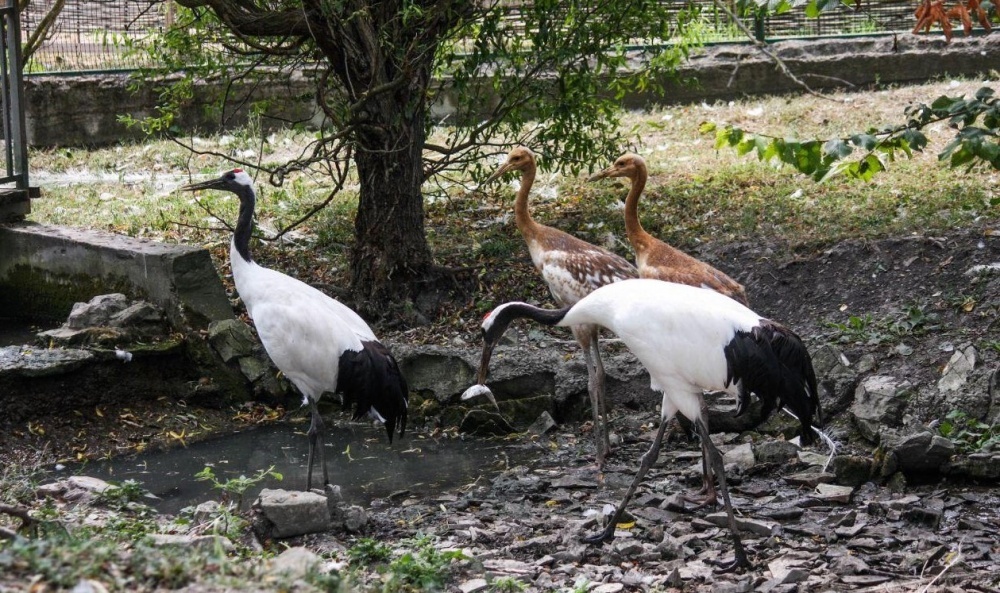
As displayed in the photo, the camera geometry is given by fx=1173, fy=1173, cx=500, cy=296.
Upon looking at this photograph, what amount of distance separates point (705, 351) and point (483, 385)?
5.71 ft

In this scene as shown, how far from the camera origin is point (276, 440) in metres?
7.13

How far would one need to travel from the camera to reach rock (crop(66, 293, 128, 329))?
7.59 meters

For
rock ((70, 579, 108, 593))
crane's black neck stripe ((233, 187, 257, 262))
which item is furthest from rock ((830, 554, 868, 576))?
crane's black neck stripe ((233, 187, 257, 262))

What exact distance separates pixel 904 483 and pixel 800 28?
9528 millimetres

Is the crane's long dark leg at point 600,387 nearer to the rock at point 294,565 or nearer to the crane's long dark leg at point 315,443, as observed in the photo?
the crane's long dark leg at point 315,443

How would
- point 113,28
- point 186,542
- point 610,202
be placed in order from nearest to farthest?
point 186,542 < point 610,202 < point 113,28

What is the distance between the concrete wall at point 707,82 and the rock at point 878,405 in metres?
7.29

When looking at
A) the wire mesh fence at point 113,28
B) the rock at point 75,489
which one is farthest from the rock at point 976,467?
the wire mesh fence at point 113,28

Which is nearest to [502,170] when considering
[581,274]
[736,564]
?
[581,274]

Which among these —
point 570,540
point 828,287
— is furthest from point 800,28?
point 570,540

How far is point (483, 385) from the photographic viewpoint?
22.2 feet

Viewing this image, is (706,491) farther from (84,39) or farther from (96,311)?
(84,39)

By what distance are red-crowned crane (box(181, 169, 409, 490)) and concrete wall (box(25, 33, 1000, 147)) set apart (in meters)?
7.02

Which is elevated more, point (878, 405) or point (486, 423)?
point (878, 405)
